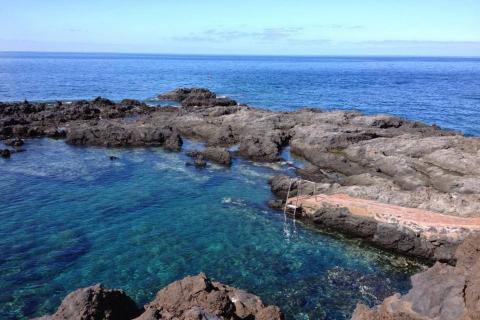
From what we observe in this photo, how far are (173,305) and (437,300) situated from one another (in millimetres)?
9937

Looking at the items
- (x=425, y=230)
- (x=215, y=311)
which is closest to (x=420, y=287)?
(x=215, y=311)

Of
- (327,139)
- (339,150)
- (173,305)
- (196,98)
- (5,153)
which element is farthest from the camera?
(196,98)

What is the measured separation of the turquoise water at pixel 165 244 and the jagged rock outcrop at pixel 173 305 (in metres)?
5.25

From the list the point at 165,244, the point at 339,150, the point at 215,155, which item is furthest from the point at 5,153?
the point at 339,150

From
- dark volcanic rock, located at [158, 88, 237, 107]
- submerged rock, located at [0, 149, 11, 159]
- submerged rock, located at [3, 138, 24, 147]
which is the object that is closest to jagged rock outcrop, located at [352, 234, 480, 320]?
submerged rock, located at [0, 149, 11, 159]

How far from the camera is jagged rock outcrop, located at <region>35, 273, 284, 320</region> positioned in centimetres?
1509

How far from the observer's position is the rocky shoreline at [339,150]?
28.1 meters

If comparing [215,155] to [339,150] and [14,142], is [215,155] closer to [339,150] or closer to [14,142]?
[339,150]

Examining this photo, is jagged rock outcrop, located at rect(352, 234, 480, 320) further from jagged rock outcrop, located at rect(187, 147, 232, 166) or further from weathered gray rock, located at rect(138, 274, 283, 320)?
jagged rock outcrop, located at rect(187, 147, 232, 166)

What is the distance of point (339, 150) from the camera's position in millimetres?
47500

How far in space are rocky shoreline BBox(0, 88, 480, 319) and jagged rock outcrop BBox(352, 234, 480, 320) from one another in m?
0.08

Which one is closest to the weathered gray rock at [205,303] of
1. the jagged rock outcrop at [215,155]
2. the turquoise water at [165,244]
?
the turquoise water at [165,244]

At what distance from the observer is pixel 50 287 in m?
22.8

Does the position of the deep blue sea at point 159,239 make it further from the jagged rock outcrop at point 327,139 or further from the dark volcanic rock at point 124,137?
the jagged rock outcrop at point 327,139
